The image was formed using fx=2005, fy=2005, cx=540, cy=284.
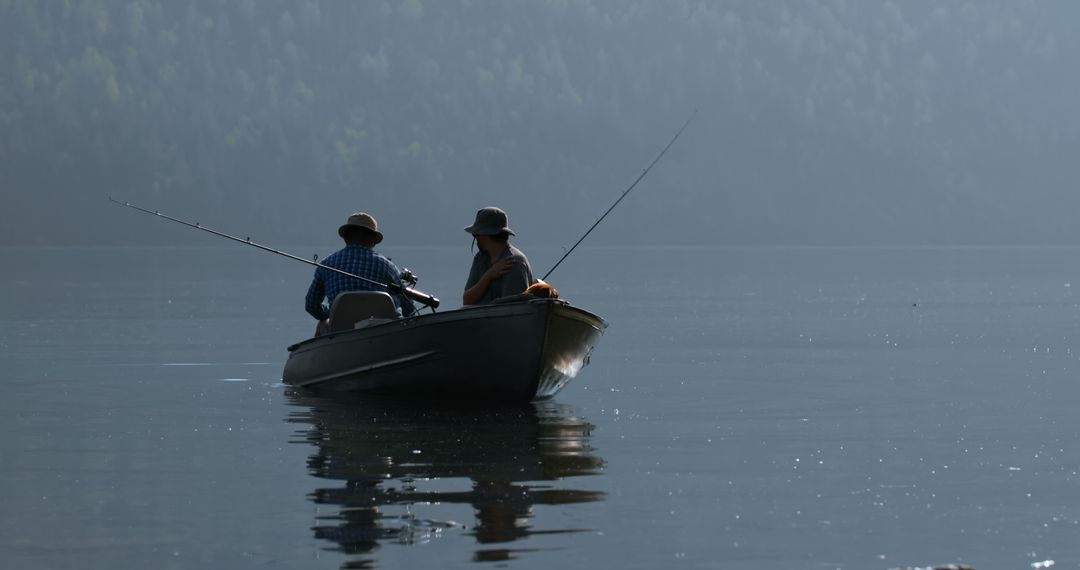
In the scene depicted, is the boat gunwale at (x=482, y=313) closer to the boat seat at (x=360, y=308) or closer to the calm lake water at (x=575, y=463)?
the boat seat at (x=360, y=308)

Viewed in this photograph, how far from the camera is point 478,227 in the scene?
21.2 metres

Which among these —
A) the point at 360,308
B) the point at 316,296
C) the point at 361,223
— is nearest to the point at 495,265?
the point at 360,308

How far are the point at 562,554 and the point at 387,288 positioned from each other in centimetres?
1026

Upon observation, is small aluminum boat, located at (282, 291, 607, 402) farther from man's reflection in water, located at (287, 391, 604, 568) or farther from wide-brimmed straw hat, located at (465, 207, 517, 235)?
wide-brimmed straw hat, located at (465, 207, 517, 235)

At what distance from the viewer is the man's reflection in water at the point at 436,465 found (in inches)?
536

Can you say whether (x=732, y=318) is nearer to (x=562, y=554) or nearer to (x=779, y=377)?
(x=779, y=377)

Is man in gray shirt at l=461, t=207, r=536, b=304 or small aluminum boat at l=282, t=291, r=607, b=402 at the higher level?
man in gray shirt at l=461, t=207, r=536, b=304

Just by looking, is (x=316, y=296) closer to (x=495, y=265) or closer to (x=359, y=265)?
(x=359, y=265)

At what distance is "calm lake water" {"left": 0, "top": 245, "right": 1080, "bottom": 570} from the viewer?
13.1 metres

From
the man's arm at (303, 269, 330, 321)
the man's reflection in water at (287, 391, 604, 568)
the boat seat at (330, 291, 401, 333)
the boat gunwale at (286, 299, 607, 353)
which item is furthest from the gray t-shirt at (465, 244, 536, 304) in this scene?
the man's arm at (303, 269, 330, 321)

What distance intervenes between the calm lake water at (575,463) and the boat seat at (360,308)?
3.21 feet

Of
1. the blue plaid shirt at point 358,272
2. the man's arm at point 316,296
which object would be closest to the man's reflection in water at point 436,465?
the man's arm at point 316,296

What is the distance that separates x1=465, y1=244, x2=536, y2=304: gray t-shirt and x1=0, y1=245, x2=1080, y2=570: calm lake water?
1308 mm

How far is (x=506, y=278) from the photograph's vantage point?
2147 centimetres
